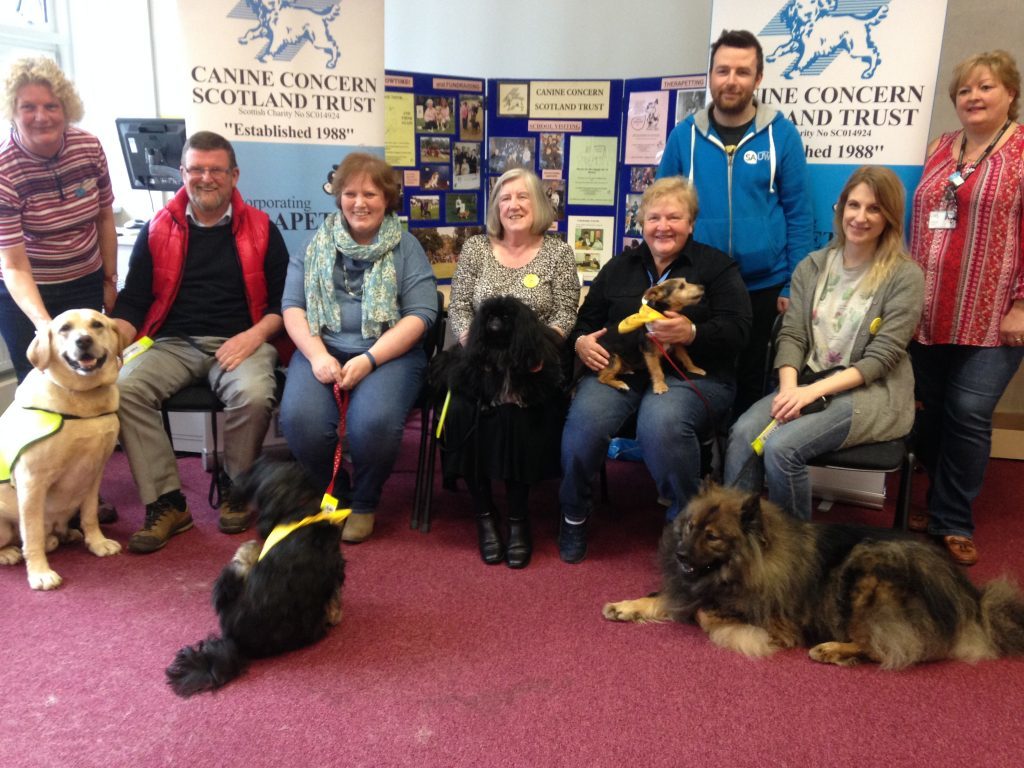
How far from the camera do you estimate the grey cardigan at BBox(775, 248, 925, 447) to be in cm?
235

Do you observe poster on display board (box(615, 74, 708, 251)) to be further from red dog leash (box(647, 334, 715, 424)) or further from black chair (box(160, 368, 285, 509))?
Answer: black chair (box(160, 368, 285, 509))

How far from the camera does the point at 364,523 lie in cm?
274

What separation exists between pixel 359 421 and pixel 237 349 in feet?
1.95

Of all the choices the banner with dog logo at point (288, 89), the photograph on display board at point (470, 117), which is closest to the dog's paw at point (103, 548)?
the banner with dog logo at point (288, 89)

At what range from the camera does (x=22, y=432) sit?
231 cm

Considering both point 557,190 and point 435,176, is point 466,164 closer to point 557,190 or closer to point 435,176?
point 435,176

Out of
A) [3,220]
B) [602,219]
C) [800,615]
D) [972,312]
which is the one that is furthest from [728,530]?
[3,220]

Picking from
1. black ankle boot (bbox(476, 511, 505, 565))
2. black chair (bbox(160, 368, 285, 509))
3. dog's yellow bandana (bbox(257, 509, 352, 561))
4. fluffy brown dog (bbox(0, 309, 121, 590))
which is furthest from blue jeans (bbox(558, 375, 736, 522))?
fluffy brown dog (bbox(0, 309, 121, 590))

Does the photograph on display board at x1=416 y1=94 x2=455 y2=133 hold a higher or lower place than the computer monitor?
higher

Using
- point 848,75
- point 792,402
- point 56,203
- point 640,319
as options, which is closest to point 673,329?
point 640,319

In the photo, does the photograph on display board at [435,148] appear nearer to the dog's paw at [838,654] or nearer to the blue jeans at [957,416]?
the blue jeans at [957,416]

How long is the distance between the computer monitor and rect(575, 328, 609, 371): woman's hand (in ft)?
7.45

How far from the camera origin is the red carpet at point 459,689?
171cm

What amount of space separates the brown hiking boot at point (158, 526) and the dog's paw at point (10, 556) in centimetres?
33
